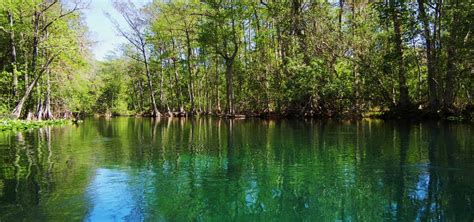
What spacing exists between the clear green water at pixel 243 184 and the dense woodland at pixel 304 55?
14441 mm

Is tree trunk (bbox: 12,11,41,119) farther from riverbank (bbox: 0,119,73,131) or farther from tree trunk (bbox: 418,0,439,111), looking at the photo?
tree trunk (bbox: 418,0,439,111)

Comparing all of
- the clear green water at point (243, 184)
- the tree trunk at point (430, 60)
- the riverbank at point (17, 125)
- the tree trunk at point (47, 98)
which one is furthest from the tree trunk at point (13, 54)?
the tree trunk at point (430, 60)

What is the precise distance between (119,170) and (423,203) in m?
6.61

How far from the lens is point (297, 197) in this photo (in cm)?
688

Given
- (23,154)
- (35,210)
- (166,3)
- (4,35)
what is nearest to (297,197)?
(35,210)

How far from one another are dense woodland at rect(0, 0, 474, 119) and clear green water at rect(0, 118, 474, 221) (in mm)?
14441

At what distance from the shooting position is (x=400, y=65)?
27781mm

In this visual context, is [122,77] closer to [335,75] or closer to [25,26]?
[25,26]

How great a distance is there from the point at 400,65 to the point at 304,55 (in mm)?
7913

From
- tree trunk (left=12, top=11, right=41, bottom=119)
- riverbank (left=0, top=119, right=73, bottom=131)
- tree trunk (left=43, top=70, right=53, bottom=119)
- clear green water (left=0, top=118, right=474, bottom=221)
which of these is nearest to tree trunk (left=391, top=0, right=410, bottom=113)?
clear green water (left=0, top=118, right=474, bottom=221)

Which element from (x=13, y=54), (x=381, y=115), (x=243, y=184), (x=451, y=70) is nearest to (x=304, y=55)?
(x=381, y=115)

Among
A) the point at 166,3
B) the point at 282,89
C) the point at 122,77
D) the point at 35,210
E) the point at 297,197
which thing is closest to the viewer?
the point at 35,210

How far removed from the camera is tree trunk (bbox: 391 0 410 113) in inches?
1016

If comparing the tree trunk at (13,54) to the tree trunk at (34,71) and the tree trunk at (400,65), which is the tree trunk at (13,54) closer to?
the tree trunk at (34,71)
